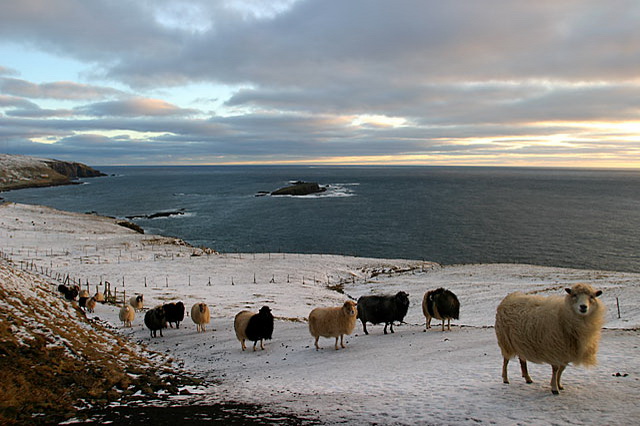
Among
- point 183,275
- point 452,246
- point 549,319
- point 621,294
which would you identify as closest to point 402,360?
point 549,319

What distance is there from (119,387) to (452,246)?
6402 cm

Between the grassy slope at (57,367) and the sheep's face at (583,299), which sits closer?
the sheep's face at (583,299)

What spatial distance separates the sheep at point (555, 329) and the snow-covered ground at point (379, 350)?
0.85 metres

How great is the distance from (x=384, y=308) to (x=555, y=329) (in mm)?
9864

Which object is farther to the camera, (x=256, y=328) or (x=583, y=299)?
(x=256, y=328)

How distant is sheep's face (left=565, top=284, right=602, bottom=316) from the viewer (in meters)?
8.40

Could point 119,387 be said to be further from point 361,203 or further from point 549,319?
point 361,203

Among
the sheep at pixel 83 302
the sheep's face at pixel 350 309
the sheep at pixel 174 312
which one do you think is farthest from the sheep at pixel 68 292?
the sheep's face at pixel 350 309

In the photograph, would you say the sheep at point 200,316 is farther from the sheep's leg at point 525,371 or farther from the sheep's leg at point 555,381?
the sheep's leg at point 555,381

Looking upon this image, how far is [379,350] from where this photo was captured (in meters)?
15.4

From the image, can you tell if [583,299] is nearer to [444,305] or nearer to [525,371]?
[525,371]

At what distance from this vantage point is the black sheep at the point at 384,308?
59.3 feet

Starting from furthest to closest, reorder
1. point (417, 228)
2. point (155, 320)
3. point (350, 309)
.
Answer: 1. point (417, 228)
2. point (155, 320)
3. point (350, 309)

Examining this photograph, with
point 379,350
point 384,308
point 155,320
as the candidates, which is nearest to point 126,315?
point 155,320
